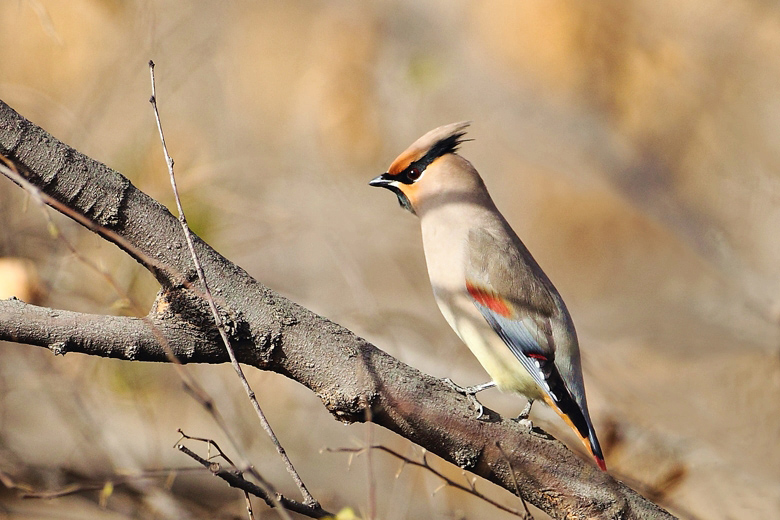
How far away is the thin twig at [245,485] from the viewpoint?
1435 millimetres

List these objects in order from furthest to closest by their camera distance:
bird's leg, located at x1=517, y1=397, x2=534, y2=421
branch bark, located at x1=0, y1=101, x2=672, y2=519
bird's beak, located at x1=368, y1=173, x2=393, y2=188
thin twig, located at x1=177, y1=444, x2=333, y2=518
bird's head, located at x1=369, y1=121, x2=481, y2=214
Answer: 1. bird's beak, located at x1=368, y1=173, x2=393, y2=188
2. bird's head, located at x1=369, y1=121, x2=481, y2=214
3. bird's leg, located at x1=517, y1=397, x2=534, y2=421
4. branch bark, located at x1=0, y1=101, x2=672, y2=519
5. thin twig, located at x1=177, y1=444, x2=333, y2=518

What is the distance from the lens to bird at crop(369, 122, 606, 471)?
9.29ft

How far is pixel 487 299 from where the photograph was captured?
115 inches

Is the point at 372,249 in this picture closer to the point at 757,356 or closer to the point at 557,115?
the point at 557,115

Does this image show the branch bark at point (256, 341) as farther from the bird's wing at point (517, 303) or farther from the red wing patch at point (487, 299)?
the red wing patch at point (487, 299)

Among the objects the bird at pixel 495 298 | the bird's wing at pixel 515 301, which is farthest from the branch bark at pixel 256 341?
the bird's wing at pixel 515 301

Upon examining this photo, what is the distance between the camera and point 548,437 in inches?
86.3

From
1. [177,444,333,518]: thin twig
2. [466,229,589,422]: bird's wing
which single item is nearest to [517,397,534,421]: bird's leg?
A: [466,229,589,422]: bird's wing

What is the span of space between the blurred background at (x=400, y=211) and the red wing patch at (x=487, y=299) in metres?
0.40

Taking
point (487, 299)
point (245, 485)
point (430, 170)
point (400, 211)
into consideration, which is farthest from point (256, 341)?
point (400, 211)

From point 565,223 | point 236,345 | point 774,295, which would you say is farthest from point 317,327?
point 565,223

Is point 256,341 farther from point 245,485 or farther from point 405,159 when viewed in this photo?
point 405,159

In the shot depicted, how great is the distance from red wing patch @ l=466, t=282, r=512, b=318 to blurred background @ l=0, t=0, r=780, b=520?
1.33ft

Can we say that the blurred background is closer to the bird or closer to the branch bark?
the bird
